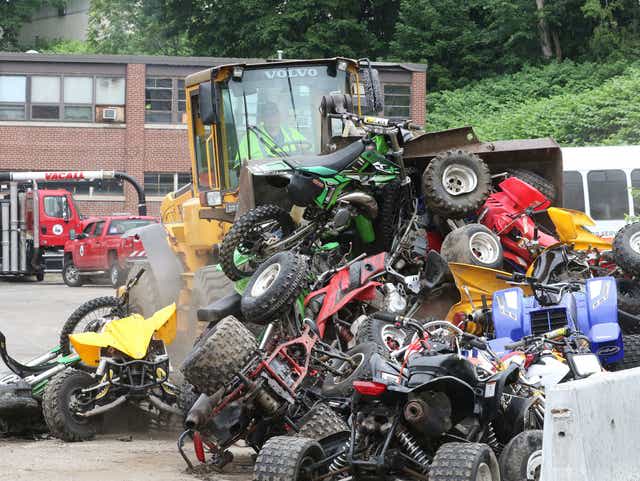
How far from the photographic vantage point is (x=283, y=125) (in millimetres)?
12734

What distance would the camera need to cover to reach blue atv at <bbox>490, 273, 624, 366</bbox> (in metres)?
9.05

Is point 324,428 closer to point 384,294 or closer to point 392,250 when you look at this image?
point 384,294

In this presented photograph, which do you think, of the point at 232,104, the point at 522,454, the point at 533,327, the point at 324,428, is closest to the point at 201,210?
the point at 232,104

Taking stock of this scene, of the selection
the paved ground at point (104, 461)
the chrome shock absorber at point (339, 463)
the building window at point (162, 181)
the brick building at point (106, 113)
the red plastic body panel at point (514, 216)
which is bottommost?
the paved ground at point (104, 461)

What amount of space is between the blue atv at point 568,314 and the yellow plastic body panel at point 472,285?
89 centimetres

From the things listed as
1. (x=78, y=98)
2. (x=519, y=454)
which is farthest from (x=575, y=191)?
(x=78, y=98)

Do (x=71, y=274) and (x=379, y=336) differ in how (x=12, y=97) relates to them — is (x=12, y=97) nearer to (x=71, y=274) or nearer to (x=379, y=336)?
(x=71, y=274)

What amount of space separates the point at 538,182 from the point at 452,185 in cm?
141

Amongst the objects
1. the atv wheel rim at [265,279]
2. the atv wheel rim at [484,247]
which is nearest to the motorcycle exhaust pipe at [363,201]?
the atv wheel rim at [484,247]

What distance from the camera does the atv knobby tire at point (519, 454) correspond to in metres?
6.79

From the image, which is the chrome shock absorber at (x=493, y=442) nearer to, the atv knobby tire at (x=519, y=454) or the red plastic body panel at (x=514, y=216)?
the atv knobby tire at (x=519, y=454)

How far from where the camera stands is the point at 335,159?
1109cm

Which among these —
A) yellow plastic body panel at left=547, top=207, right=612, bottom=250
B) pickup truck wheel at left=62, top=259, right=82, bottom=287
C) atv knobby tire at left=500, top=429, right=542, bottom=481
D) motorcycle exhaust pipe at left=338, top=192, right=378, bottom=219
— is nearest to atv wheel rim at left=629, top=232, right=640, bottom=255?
yellow plastic body panel at left=547, top=207, right=612, bottom=250

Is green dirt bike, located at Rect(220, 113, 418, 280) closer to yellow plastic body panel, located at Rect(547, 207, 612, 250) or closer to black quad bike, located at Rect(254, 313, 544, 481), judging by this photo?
yellow plastic body panel, located at Rect(547, 207, 612, 250)
